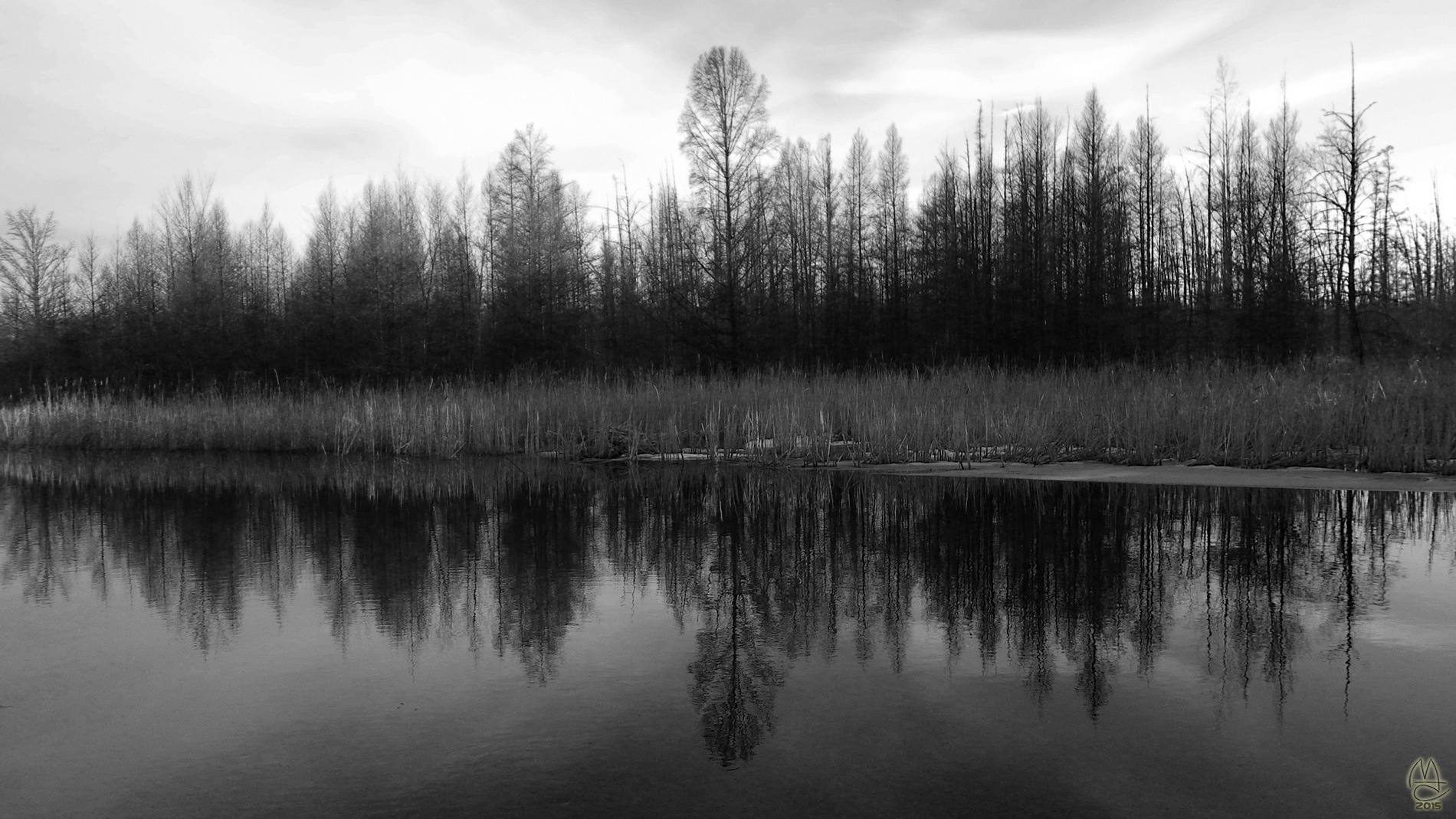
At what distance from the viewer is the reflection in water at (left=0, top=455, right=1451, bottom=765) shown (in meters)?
3.04

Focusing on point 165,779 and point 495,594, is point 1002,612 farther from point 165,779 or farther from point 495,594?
point 165,779

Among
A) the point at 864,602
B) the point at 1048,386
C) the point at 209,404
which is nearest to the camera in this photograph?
the point at 864,602

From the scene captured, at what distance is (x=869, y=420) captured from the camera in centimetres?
1007

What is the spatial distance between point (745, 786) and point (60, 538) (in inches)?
248

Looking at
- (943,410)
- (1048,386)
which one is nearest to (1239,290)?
(1048,386)

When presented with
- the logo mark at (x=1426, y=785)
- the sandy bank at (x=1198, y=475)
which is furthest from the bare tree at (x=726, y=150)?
the logo mark at (x=1426, y=785)

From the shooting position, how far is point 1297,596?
3.59 m

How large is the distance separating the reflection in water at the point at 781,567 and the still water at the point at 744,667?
0.09ft

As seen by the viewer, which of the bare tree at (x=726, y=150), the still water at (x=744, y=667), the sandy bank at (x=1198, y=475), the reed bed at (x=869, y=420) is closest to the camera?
the still water at (x=744, y=667)

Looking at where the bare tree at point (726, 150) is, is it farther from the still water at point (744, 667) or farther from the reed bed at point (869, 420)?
the still water at point (744, 667)

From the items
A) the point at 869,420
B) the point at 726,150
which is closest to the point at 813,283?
the point at 726,150

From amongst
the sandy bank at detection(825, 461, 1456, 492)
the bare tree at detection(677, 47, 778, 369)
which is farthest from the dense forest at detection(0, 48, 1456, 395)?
the sandy bank at detection(825, 461, 1456, 492)

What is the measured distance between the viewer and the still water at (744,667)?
2012mm

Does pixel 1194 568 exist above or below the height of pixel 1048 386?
below
